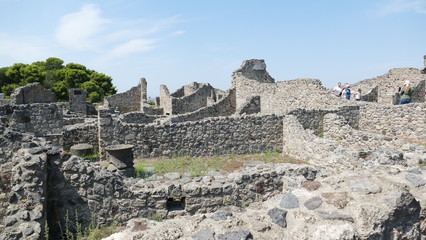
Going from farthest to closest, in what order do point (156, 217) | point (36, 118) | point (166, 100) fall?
point (166, 100)
point (36, 118)
point (156, 217)

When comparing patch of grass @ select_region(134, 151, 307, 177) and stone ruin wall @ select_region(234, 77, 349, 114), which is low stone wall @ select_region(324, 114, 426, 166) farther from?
stone ruin wall @ select_region(234, 77, 349, 114)

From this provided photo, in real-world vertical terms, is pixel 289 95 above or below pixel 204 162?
above

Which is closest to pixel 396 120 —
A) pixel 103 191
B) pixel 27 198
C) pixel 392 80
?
pixel 103 191

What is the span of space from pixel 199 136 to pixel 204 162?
3.40 feet

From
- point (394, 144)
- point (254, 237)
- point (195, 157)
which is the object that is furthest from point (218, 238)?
point (195, 157)

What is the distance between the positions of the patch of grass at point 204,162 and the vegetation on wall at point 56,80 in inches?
1524

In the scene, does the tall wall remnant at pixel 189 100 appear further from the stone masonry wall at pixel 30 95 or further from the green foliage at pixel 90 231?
the green foliage at pixel 90 231

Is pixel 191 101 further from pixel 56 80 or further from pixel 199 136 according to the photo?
pixel 56 80

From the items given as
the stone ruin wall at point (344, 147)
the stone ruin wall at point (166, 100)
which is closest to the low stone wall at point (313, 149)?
the stone ruin wall at point (344, 147)

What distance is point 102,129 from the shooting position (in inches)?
436

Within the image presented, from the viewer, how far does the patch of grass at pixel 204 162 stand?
32.3 feet

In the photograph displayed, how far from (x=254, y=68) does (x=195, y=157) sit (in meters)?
14.3

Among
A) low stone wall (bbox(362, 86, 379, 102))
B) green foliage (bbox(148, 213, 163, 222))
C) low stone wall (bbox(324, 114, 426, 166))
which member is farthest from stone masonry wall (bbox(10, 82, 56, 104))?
low stone wall (bbox(362, 86, 379, 102))

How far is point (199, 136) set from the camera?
11.4 meters
